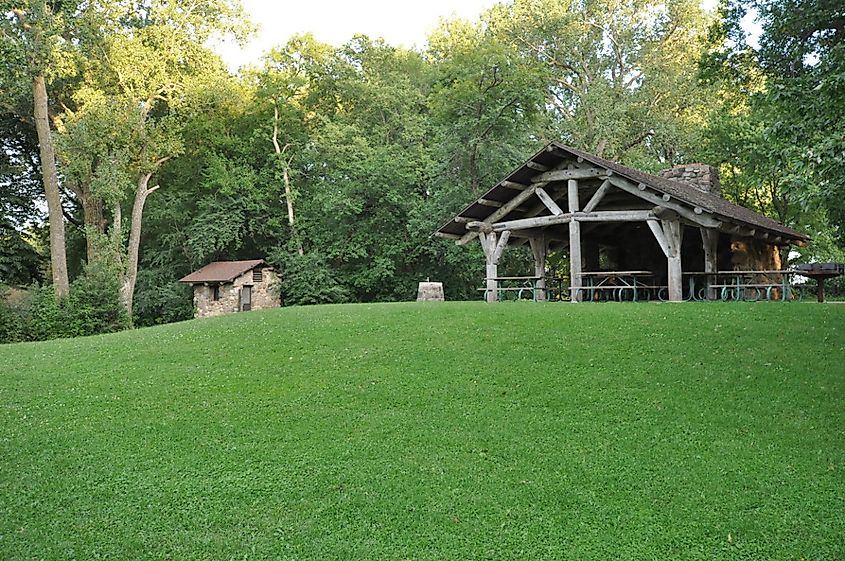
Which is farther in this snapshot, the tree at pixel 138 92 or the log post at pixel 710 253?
the tree at pixel 138 92

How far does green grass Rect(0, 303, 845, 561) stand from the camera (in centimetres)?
486

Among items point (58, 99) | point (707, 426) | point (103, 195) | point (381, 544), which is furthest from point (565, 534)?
point (58, 99)

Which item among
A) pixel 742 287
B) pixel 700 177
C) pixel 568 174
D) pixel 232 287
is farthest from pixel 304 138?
pixel 742 287

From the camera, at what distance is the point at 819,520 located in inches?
194

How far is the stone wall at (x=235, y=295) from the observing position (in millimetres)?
28594

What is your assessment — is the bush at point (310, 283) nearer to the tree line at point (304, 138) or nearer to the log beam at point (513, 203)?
the tree line at point (304, 138)

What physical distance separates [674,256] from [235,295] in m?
19.7

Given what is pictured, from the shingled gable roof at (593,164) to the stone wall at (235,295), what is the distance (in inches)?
506

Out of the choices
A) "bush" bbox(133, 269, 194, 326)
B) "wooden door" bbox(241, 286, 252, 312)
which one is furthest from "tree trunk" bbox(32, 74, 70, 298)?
"wooden door" bbox(241, 286, 252, 312)

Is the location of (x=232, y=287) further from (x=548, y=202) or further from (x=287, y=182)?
(x=548, y=202)

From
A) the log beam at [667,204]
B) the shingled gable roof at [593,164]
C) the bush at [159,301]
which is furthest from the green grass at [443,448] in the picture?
the bush at [159,301]

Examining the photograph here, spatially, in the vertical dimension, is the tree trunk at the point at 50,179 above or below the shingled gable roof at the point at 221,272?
above

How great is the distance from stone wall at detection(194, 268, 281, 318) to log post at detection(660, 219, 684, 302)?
18681 millimetres

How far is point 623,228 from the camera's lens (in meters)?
20.7
